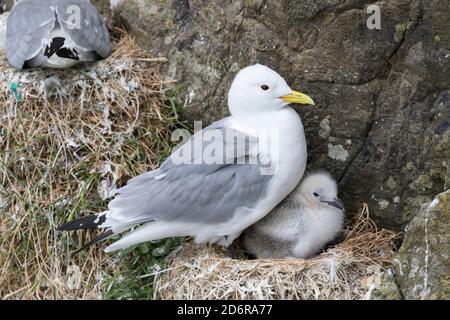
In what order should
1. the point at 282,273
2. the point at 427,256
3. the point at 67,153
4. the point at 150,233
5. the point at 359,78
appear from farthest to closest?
the point at 67,153 < the point at 359,78 < the point at 150,233 < the point at 282,273 < the point at 427,256

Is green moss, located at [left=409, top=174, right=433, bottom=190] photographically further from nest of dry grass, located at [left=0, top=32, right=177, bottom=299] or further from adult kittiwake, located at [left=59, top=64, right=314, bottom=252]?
nest of dry grass, located at [left=0, top=32, right=177, bottom=299]

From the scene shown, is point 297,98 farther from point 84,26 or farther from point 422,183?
point 84,26

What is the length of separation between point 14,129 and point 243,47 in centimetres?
129

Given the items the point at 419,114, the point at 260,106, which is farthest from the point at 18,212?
the point at 419,114

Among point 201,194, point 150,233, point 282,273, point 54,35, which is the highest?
point 54,35

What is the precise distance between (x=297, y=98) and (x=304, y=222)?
607 millimetres

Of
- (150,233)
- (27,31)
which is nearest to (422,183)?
(150,233)

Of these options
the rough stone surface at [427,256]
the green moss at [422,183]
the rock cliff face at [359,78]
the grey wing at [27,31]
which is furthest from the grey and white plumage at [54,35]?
the rough stone surface at [427,256]

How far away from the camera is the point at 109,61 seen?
4.97m

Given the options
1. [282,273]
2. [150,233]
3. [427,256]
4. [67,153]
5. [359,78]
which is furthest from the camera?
[67,153]

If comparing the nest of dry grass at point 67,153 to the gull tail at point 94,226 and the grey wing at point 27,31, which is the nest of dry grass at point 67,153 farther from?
the gull tail at point 94,226

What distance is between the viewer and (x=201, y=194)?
423 cm

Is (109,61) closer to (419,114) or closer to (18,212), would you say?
(18,212)

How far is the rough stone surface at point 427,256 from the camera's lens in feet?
11.7
